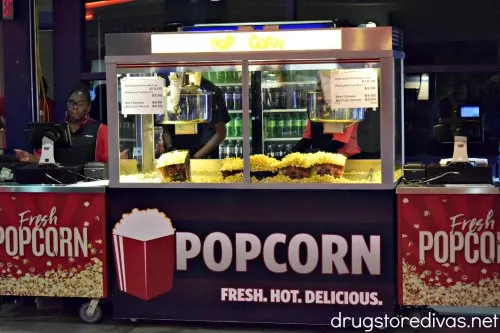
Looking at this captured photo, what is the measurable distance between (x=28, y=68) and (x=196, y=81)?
261 cm

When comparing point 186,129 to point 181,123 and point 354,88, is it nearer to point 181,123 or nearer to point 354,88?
point 181,123

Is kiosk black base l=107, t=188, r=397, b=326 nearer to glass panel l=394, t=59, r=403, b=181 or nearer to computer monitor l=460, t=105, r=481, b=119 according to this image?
glass panel l=394, t=59, r=403, b=181

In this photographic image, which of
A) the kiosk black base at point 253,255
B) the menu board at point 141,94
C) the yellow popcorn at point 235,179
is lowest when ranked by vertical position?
the kiosk black base at point 253,255

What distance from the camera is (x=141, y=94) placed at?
609 cm

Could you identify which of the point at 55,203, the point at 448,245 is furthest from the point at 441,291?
the point at 55,203

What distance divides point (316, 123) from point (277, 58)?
66cm

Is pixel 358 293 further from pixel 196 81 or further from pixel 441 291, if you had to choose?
pixel 196 81

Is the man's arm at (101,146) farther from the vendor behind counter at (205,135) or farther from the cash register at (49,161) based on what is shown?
the vendor behind counter at (205,135)

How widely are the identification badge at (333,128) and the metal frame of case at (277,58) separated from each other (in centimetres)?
42

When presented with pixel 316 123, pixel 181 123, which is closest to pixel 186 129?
pixel 181 123

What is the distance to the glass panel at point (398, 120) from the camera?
6034 millimetres

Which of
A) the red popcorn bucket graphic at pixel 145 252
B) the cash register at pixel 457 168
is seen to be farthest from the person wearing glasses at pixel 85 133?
the cash register at pixel 457 168

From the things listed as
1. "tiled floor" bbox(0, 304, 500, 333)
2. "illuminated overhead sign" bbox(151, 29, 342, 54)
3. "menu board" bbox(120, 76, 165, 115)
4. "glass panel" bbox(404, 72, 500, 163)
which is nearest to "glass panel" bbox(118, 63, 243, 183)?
"menu board" bbox(120, 76, 165, 115)

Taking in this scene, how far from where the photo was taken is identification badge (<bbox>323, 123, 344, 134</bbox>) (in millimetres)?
6086
